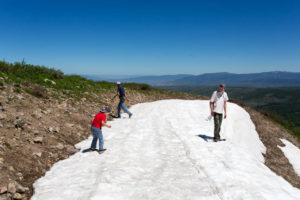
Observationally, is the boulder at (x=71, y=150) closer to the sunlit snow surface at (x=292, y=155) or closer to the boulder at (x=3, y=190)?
the boulder at (x=3, y=190)

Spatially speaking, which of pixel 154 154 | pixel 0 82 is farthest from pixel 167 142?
pixel 0 82

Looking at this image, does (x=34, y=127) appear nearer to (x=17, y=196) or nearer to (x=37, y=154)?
(x=37, y=154)

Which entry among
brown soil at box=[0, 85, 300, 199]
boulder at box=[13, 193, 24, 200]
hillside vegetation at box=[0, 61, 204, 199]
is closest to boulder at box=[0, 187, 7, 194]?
hillside vegetation at box=[0, 61, 204, 199]

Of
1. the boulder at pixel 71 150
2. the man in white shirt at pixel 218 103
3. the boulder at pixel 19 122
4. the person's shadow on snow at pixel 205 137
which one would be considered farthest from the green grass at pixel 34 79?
the man in white shirt at pixel 218 103

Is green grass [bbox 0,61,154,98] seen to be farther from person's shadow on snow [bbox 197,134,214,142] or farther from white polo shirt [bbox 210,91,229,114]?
white polo shirt [bbox 210,91,229,114]

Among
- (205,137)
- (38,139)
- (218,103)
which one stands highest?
(218,103)

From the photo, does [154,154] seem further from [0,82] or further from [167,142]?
[0,82]

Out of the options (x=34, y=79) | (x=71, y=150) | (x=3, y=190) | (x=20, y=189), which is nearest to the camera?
(x=3, y=190)

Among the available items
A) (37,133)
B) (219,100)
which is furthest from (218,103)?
(37,133)

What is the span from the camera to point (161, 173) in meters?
7.13

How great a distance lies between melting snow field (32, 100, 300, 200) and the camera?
5.73m

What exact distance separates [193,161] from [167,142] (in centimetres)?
275

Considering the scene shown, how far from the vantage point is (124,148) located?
973 centimetres

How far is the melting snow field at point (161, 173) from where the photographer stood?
5730 mm
